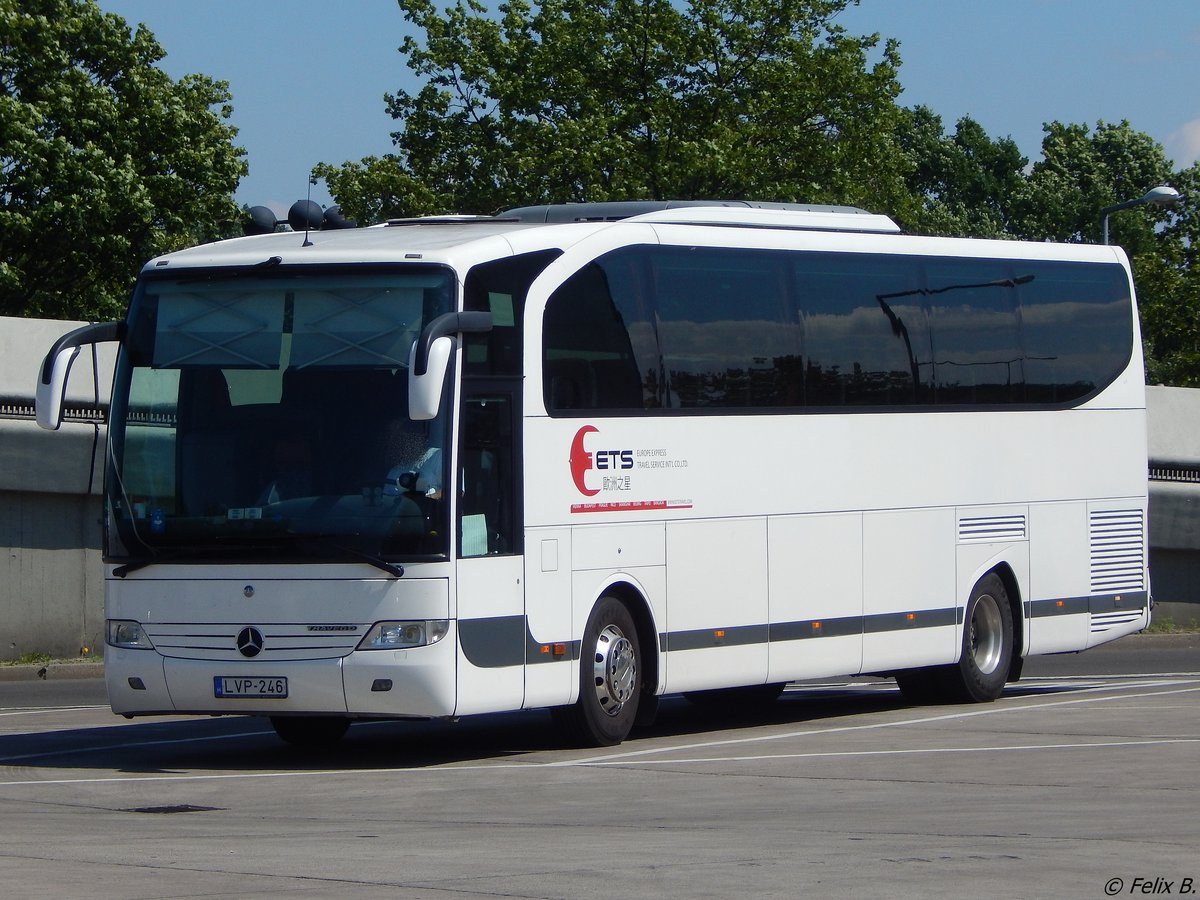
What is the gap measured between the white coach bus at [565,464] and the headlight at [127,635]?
0.10 ft

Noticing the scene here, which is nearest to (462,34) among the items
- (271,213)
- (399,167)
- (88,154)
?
(399,167)

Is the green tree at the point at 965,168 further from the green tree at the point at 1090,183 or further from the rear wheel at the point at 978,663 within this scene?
the rear wheel at the point at 978,663

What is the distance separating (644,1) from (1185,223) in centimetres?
4722

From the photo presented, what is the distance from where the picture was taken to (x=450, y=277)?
44.3ft

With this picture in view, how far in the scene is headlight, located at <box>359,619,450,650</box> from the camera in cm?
1320

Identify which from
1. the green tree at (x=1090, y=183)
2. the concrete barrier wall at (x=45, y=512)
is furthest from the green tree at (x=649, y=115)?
the green tree at (x=1090, y=183)

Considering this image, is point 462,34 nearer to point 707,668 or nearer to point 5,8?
point 5,8

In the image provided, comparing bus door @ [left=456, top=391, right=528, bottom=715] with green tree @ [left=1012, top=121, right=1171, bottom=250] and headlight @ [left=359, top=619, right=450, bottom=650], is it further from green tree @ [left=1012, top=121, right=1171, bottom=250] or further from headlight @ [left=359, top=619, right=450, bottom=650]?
green tree @ [left=1012, top=121, right=1171, bottom=250]

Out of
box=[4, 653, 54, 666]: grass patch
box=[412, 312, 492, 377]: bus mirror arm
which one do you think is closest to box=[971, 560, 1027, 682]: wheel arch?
box=[412, 312, 492, 377]: bus mirror arm

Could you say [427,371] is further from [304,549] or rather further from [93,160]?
[93,160]

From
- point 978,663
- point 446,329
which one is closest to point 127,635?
point 446,329

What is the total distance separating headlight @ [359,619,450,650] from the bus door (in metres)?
0.17

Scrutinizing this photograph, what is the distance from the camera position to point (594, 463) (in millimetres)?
14539

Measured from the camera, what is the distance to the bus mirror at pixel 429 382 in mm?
12516
